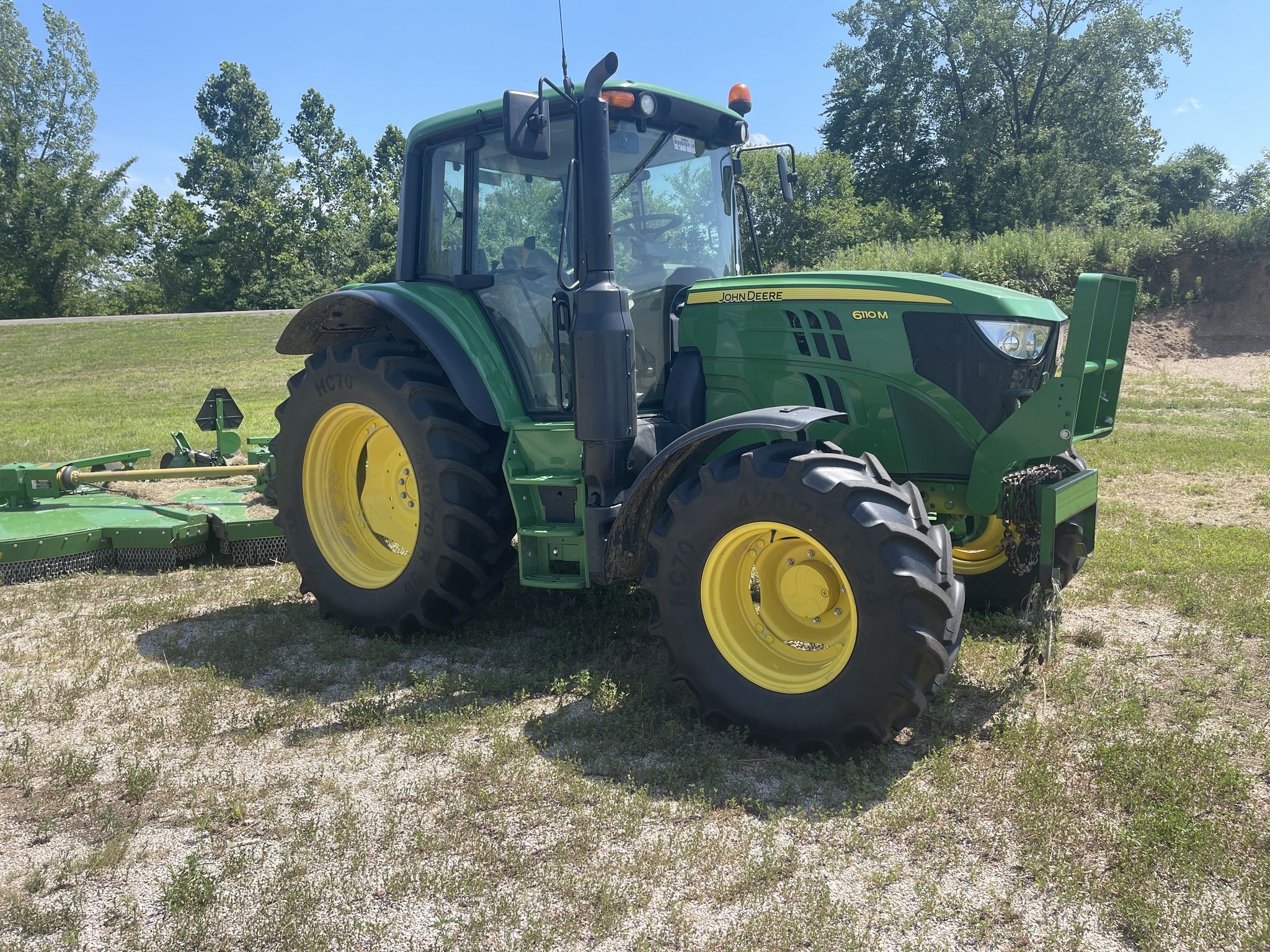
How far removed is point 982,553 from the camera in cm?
505

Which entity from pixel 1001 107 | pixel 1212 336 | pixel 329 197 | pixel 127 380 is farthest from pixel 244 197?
pixel 1212 336

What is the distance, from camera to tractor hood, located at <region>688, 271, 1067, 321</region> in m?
4.10

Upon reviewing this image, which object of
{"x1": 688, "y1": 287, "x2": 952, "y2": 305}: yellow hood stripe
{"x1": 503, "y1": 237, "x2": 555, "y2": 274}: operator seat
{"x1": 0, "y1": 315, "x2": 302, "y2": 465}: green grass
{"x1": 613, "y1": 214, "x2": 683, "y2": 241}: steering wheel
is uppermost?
{"x1": 613, "y1": 214, "x2": 683, "y2": 241}: steering wheel

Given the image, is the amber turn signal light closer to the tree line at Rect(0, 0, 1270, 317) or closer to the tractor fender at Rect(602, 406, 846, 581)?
the tractor fender at Rect(602, 406, 846, 581)

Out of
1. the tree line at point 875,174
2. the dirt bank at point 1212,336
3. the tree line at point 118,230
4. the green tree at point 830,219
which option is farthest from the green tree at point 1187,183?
the tree line at point 118,230

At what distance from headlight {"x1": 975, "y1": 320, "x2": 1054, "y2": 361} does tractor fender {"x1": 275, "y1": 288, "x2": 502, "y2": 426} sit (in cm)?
225

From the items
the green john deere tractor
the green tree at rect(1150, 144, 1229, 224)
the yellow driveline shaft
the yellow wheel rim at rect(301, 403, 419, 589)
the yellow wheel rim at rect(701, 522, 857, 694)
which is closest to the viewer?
the green john deere tractor

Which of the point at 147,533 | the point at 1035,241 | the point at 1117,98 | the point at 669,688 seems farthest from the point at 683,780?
the point at 1117,98

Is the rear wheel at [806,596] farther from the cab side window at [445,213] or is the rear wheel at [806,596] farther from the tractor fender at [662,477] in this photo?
the cab side window at [445,213]

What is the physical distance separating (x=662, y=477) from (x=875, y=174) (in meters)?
35.7

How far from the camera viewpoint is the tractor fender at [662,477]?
3715 millimetres

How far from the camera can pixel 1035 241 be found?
21500mm

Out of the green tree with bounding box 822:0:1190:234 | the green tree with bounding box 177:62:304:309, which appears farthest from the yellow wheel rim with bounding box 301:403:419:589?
the green tree with bounding box 177:62:304:309

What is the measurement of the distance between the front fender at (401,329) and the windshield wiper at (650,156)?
1.05 m
